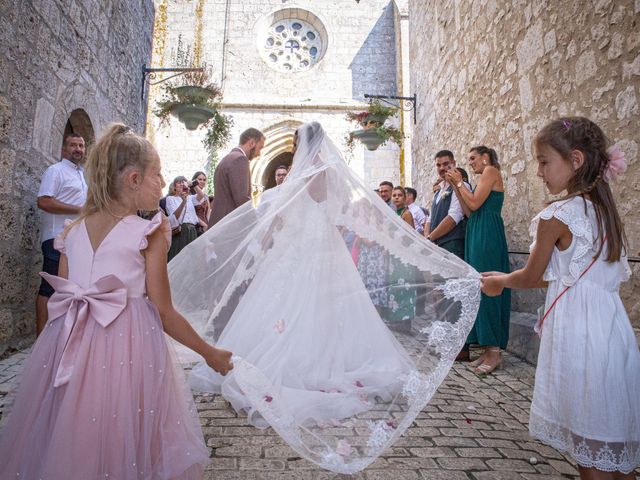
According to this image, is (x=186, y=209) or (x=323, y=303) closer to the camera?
(x=323, y=303)

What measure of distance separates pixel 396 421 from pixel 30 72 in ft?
13.0

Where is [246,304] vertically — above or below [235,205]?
below

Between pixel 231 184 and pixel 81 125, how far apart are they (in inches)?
100

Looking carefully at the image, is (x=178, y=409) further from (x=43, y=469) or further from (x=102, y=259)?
(x=102, y=259)

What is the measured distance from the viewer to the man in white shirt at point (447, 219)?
4.11 m

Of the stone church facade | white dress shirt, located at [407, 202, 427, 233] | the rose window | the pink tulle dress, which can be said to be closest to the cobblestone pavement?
the pink tulle dress

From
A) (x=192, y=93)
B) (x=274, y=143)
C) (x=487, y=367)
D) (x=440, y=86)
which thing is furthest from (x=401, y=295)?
(x=274, y=143)

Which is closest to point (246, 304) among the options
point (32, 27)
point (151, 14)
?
point (32, 27)

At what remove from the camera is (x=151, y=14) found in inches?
312

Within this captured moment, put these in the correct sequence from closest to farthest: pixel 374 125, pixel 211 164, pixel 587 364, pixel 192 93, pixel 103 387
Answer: pixel 103 387 → pixel 587 364 → pixel 192 93 → pixel 374 125 → pixel 211 164

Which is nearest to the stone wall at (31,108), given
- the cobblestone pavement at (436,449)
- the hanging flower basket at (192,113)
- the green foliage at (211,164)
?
the cobblestone pavement at (436,449)

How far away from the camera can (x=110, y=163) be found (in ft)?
4.53

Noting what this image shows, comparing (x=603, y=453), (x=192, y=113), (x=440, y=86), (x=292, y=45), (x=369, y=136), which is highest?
(x=292, y=45)

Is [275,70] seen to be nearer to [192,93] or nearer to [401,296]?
[192,93]
